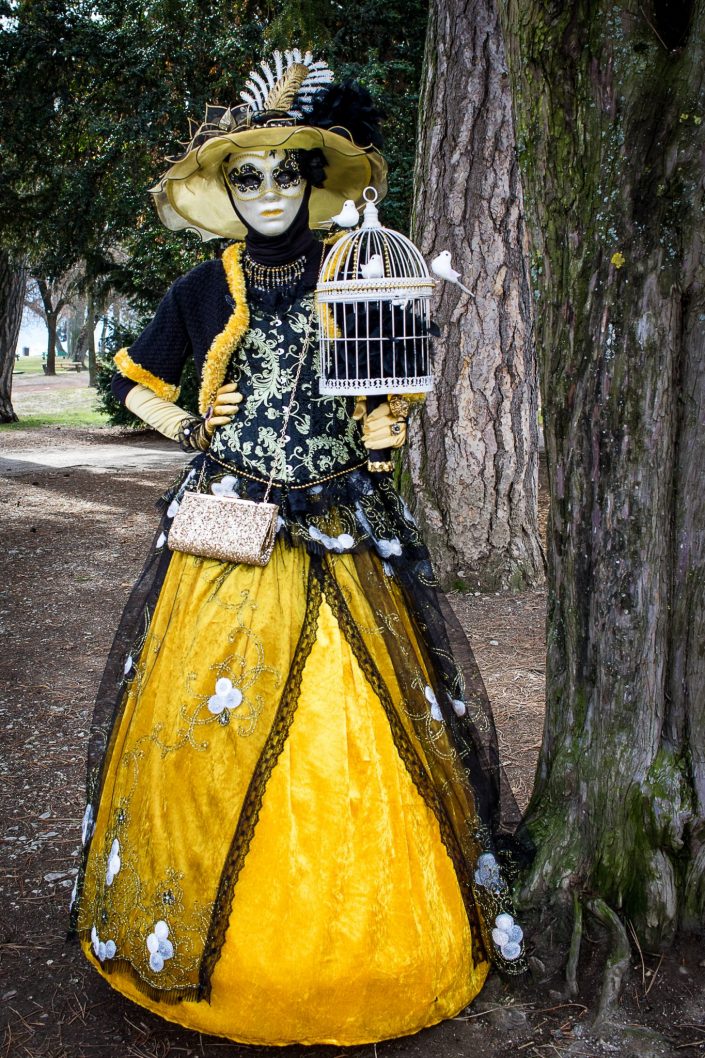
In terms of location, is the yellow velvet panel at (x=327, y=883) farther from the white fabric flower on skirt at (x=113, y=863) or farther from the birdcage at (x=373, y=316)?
the birdcage at (x=373, y=316)

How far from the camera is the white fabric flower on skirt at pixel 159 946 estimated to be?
214 cm

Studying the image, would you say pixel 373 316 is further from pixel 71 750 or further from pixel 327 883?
pixel 71 750

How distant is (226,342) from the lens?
238cm

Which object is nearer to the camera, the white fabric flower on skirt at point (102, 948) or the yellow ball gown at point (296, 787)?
the yellow ball gown at point (296, 787)

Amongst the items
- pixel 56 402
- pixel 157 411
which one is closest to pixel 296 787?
pixel 157 411

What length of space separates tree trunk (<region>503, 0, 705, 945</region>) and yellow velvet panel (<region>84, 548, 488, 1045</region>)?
1.32 ft

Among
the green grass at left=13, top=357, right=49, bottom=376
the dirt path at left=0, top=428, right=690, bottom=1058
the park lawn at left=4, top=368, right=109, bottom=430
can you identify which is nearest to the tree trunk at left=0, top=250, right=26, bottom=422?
the park lawn at left=4, top=368, right=109, bottom=430

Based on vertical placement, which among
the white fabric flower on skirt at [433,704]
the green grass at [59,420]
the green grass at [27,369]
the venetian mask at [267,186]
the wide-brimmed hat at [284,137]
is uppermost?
the green grass at [27,369]

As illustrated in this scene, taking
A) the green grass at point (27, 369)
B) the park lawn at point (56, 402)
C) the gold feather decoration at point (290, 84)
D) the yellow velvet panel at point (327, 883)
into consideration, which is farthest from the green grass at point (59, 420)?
the green grass at point (27, 369)

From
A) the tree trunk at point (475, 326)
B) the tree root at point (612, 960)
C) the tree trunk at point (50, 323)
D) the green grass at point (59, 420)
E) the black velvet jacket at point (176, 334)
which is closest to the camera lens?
the tree root at point (612, 960)

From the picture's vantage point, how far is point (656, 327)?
6.82 feet

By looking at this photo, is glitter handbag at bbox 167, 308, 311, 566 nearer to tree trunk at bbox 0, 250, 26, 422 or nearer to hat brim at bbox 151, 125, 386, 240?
hat brim at bbox 151, 125, 386, 240

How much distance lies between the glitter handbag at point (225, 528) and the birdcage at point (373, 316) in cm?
34

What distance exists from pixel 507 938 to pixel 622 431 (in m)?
1.27
